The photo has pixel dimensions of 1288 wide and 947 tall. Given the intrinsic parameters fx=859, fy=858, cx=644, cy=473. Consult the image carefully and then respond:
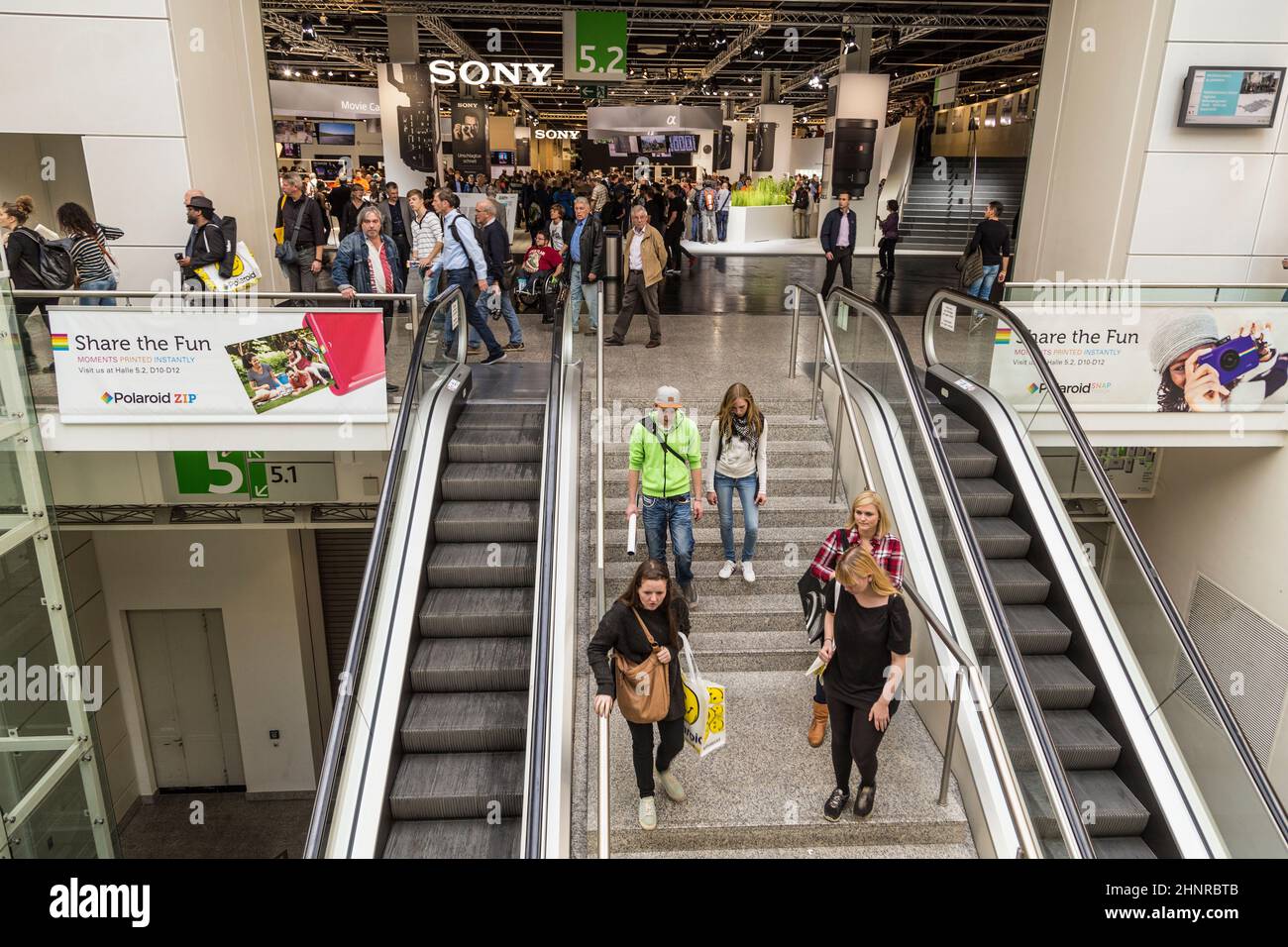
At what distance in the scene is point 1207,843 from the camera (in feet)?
14.8

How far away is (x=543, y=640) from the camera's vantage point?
14.9 ft

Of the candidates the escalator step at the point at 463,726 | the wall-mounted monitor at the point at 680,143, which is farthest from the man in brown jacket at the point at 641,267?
the wall-mounted monitor at the point at 680,143

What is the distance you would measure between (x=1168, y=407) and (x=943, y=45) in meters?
19.8

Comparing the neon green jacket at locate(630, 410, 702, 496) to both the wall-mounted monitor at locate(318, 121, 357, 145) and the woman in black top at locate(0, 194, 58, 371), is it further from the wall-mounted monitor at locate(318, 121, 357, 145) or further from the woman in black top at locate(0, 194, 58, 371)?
the wall-mounted monitor at locate(318, 121, 357, 145)

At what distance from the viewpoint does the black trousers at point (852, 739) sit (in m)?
4.18

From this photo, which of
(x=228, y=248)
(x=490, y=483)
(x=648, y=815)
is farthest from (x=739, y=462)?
(x=228, y=248)

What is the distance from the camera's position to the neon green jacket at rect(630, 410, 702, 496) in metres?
5.18

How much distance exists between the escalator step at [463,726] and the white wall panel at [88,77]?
6.23 m

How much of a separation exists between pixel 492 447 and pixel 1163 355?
561 centimetres

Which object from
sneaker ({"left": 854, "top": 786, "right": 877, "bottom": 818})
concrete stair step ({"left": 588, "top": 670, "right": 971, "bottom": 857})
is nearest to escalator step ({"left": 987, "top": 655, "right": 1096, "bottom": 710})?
concrete stair step ({"left": 588, "top": 670, "right": 971, "bottom": 857})

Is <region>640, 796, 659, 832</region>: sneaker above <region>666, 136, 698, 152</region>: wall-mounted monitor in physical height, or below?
below

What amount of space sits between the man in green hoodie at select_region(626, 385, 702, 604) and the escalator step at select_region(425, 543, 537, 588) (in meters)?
1.14
